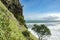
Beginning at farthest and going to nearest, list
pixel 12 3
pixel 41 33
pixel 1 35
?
pixel 41 33 → pixel 12 3 → pixel 1 35

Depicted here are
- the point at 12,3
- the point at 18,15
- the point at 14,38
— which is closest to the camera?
the point at 14,38

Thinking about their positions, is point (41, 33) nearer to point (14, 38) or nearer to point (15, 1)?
point (15, 1)

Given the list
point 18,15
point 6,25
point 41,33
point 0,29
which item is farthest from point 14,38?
point 41,33

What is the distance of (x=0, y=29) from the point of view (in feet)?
44.8

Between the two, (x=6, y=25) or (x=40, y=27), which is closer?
(x=6, y=25)

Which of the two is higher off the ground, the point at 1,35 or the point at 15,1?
the point at 15,1

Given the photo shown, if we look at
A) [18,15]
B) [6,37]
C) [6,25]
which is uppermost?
[18,15]

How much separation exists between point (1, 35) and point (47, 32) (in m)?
81.0

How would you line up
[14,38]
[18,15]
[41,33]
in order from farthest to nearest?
[41,33], [18,15], [14,38]

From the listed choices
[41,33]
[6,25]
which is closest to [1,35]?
[6,25]

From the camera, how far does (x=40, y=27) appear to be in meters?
93.3

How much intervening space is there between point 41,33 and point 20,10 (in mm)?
40327

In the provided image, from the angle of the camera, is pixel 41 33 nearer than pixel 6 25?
No

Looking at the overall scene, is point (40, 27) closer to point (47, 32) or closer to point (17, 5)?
point (47, 32)
